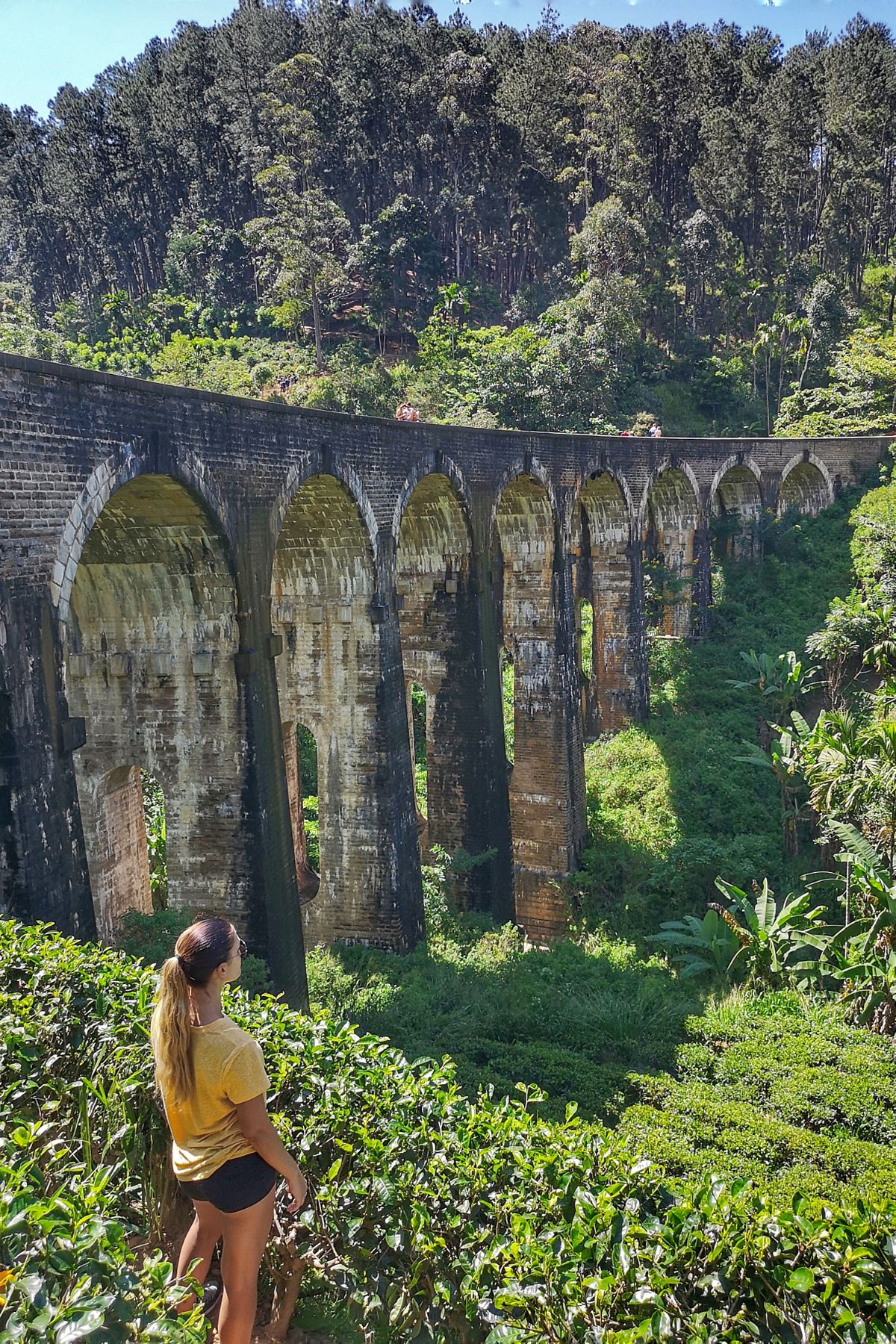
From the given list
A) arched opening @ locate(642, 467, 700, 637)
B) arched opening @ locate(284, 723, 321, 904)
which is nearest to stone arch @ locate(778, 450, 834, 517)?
arched opening @ locate(642, 467, 700, 637)

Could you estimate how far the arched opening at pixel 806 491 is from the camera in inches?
1193

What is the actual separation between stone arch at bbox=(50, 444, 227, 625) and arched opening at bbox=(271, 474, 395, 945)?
292 centimetres

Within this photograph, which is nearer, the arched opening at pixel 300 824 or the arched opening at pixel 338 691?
the arched opening at pixel 338 691

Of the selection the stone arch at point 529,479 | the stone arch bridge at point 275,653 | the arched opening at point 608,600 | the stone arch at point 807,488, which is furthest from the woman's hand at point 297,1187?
the stone arch at point 807,488

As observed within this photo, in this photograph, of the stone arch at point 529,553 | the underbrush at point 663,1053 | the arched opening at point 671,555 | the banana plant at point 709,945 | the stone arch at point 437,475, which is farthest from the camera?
the arched opening at point 671,555

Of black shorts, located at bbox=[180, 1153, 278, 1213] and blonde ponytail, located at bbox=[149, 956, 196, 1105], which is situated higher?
blonde ponytail, located at bbox=[149, 956, 196, 1105]

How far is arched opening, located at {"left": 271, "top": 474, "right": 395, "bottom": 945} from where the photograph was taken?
11.6 m

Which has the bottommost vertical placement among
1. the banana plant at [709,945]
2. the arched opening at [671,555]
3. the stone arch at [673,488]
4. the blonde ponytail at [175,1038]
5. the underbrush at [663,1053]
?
the banana plant at [709,945]

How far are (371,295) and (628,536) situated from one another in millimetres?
20040

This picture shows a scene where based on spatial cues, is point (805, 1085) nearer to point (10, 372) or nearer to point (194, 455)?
point (194, 455)

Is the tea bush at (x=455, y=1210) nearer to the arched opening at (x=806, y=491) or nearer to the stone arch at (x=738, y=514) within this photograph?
the stone arch at (x=738, y=514)

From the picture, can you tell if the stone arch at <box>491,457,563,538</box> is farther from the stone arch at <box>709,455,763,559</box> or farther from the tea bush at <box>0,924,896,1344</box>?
the stone arch at <box>709,455,763,559</box>

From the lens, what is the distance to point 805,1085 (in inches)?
312

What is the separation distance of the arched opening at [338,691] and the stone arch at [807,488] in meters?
21.8
